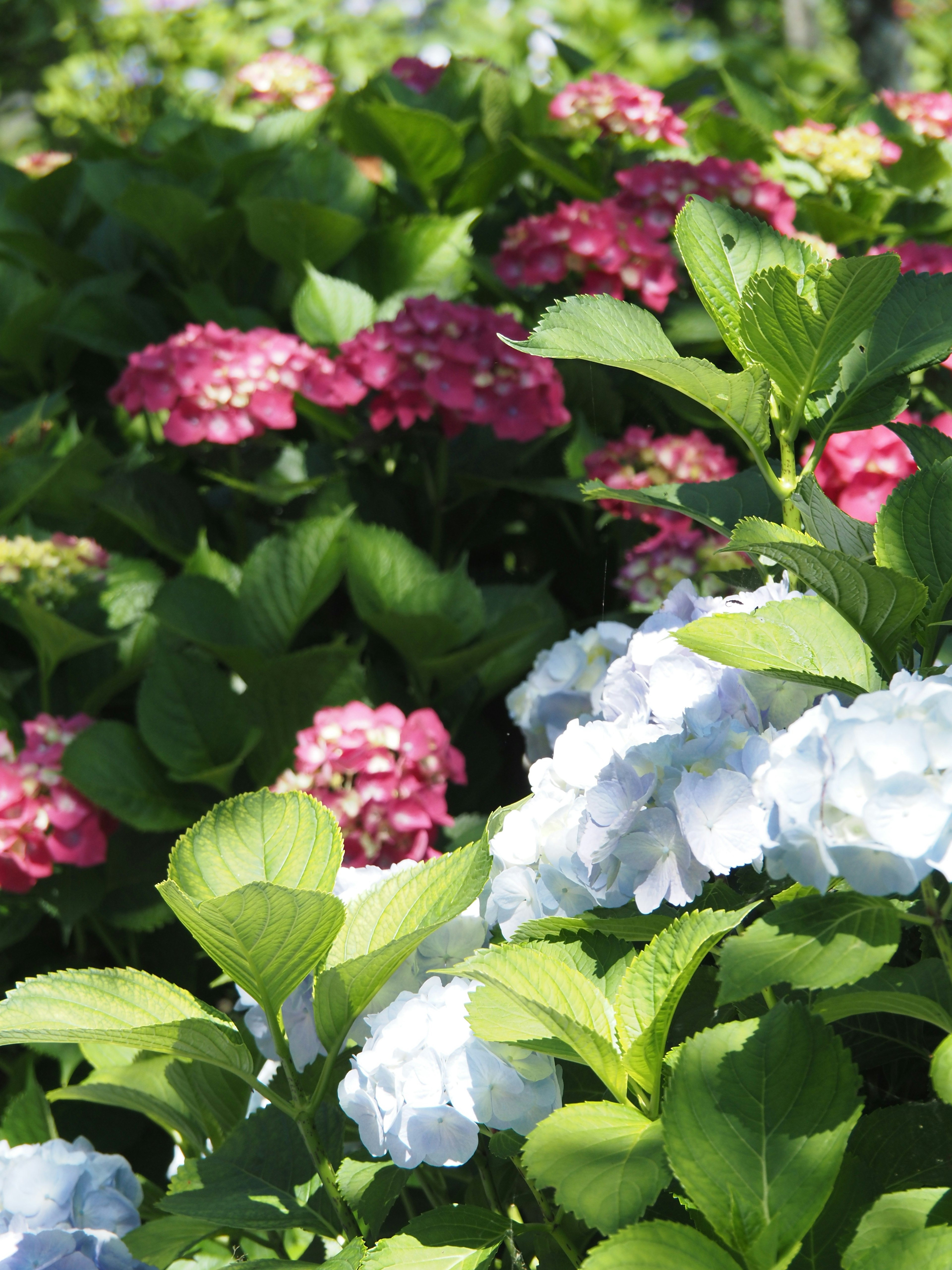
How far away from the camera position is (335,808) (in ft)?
4.87

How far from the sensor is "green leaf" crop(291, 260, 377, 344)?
2.11 metres

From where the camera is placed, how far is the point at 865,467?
61.4 inches

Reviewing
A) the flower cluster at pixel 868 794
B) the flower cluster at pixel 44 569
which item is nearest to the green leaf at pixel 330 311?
the flower cluster at pixel 44 569

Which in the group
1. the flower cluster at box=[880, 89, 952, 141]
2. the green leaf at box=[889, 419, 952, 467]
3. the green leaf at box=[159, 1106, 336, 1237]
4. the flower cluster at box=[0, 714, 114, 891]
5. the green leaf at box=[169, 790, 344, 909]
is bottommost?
the flower cluster at box=[0, 714, 114, 891]

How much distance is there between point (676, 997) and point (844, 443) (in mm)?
1094

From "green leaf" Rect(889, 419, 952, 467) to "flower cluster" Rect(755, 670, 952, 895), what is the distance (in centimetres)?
37

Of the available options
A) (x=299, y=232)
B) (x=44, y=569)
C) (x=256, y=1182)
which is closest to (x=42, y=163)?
(x=299, y=232)

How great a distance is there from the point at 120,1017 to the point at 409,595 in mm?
1035

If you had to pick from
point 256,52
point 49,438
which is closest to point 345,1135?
point 49,438

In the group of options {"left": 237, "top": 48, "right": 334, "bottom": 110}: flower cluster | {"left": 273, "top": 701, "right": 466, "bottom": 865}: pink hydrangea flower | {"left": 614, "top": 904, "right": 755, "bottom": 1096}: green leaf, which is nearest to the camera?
{"left": 614, "top": 904, "right": 755, "bottom": 1096}: green leaf

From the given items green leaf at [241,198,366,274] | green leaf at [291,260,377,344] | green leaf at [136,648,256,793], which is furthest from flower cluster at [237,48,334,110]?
green leaf at [136,648,256,793]

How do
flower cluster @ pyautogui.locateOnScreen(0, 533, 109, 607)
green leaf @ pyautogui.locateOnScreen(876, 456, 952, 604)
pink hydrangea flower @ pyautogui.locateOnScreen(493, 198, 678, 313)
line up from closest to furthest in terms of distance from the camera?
green leaf @ pyautogui.locateOnScreen(876, 456, 952, 604) → flower cluster @ pyautogui.locateOnScreen(0, 533, 109, 607) → pink hydrangea flower @ pyautogui.locateOnScreen(493, 198, 678, 313)

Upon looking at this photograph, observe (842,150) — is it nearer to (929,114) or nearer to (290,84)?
(929,114)

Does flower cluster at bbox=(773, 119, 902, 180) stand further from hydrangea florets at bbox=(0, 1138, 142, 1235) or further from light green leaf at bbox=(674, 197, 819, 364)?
hydrangea florets at bbox=(0, 1138, 142, 1235)
